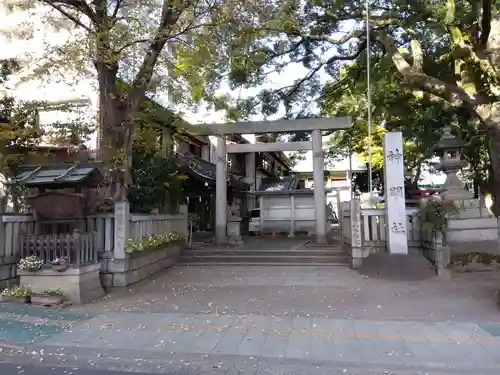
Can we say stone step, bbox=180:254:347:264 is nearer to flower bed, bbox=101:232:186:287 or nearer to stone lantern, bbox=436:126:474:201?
flower bed, bbox=101:232:186:287

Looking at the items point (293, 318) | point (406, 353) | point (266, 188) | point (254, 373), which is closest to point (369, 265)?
point (293, 318)

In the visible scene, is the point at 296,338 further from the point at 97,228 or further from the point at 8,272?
the point at 8,272

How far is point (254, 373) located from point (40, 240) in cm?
578

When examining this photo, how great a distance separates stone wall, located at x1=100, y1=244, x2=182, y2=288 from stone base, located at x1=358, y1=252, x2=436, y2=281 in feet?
18.2

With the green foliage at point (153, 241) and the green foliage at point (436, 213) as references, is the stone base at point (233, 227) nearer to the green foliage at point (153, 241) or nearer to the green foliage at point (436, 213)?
the green foliage at point (153, 241)

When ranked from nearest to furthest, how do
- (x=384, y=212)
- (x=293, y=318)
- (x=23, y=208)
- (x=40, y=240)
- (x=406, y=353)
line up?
(x=406, y=353), (x=293, y=318), (x=40, y=240), (x=23, y=208), (x=384, y=212)

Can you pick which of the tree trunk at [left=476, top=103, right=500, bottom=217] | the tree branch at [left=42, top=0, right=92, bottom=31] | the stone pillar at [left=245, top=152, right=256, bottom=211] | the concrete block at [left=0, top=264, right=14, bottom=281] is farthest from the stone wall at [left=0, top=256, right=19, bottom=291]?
the stone pillar at [left=245, top=152, right=256, bottom=211]

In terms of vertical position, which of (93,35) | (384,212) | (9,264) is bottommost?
(9,264)

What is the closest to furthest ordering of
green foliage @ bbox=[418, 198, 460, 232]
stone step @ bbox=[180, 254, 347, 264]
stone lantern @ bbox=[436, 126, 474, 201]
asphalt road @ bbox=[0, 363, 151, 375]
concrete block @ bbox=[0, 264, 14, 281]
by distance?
asphalt road @ bbox=[0, 363, 151, 375]
concrete block @ bbox=[0, 264, 14, 281]
green foliage @ bbox=[418, 198, 460, 232]
stone lantern @ bbox=[436, 126, 474, 201]
stone step @ bbox=[180, 254, 347, 264]

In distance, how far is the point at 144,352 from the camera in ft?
18.9

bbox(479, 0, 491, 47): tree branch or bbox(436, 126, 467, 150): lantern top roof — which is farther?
bbox(436, 126, 467, 150): lantern top roof

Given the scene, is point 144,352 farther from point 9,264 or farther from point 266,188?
point 266,188

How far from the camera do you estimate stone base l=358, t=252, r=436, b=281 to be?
35.0ft

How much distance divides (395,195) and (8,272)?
9.15m
